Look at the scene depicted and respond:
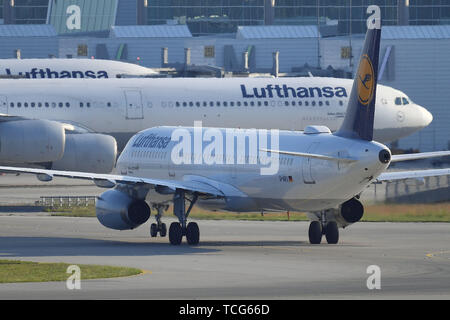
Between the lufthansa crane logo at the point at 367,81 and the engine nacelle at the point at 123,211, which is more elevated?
the lufthansa crane logo at the point at 367,81

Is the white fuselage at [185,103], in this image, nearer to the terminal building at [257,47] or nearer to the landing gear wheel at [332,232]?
the terminal building at [257,47]

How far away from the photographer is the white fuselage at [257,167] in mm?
35000

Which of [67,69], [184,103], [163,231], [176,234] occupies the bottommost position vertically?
[163,231]

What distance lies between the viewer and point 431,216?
49.2m

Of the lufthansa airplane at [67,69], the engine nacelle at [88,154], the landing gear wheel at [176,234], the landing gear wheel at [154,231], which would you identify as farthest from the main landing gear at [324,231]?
the lufthansa airplane at [67,69]

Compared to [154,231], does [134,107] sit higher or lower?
higher

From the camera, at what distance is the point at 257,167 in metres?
37.6

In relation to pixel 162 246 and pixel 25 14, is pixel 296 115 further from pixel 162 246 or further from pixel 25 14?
pixel 25 14

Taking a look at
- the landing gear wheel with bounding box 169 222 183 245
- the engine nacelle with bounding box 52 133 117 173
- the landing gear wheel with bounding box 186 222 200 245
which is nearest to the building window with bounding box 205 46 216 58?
the engine nacelle with bounding box 52 133 117 173

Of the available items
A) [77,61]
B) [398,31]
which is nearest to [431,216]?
[77,61]

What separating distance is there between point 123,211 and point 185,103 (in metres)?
26.7

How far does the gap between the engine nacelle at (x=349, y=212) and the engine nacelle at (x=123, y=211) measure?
577cm

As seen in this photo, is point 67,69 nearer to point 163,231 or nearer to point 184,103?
point 184,103

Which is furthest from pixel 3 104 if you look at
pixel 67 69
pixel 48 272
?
pixel 48 272
